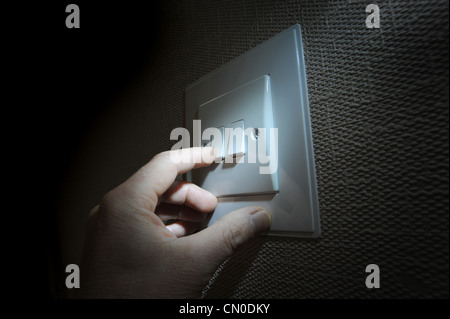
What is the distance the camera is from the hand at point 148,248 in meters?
0.33

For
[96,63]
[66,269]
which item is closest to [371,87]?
[96,63]

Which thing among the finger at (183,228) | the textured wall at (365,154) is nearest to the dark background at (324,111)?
the textured wall at (365,154)

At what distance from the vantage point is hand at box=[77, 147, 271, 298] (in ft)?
1.08

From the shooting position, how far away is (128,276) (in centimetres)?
33

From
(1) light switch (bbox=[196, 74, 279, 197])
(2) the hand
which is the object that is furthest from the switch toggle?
(2) the hand

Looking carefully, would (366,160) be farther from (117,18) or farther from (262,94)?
(117,18)

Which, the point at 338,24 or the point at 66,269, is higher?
the point at 338,24

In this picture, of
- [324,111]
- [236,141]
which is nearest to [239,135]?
[236,141]

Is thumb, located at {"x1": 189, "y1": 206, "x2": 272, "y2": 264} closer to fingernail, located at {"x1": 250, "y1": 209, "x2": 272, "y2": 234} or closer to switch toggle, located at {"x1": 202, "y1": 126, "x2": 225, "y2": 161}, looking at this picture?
fingernail, located at {"x1": 250, "y1": 209, "x2": 272, "y2": 234}

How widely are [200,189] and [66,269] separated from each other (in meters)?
0.80

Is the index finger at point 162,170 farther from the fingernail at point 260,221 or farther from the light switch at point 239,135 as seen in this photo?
the fingernail at point 260,221

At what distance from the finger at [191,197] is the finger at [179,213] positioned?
0.12 feet

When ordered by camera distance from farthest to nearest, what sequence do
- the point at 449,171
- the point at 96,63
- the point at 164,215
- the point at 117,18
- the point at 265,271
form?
the point at 96,63
the point at 117,18
the point at 164,215
the point at 265,271
the point at 449,171

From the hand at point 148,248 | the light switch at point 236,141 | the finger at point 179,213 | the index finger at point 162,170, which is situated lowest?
the hand at point 148,248
